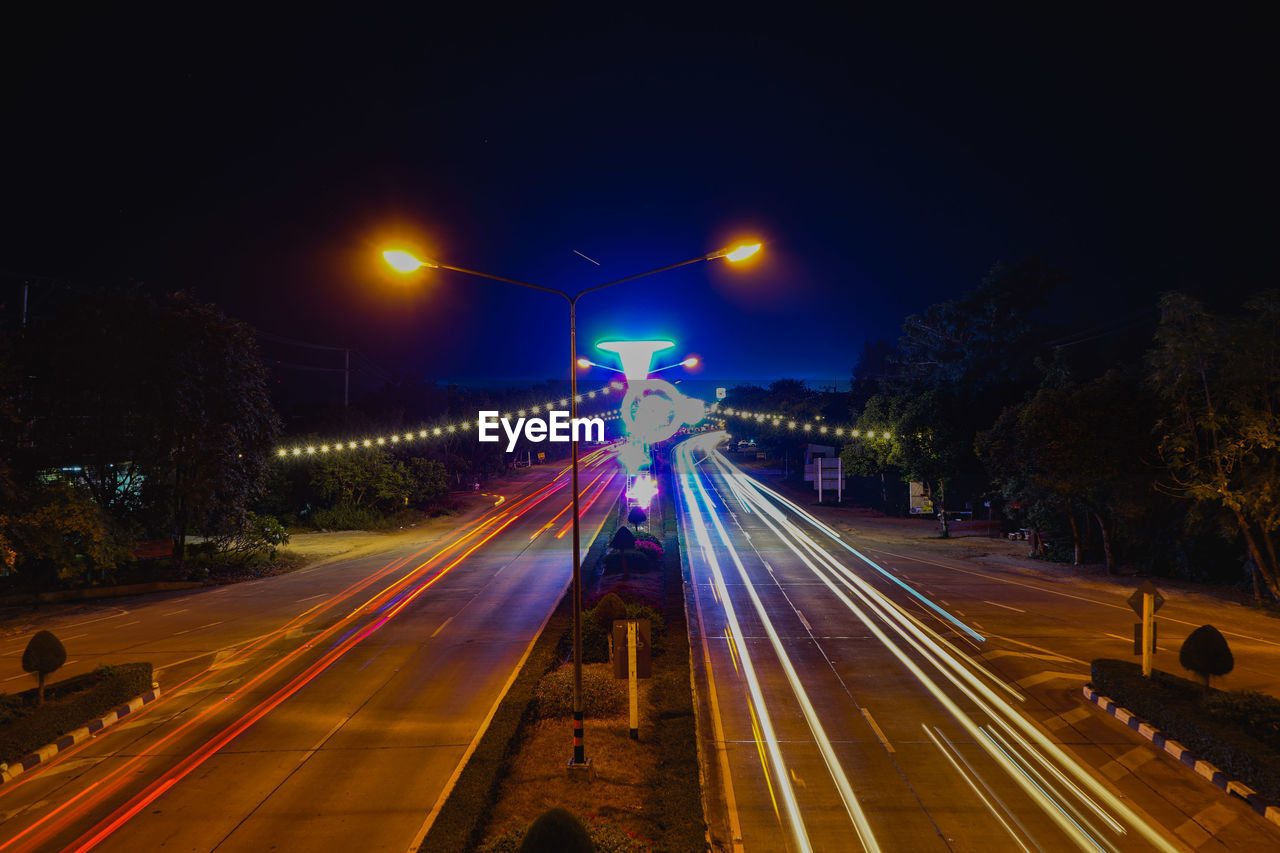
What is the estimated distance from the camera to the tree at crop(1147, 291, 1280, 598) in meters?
21.9

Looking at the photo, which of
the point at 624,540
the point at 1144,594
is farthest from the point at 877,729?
the point at 624,540

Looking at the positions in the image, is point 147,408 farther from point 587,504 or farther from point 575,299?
point 587,504

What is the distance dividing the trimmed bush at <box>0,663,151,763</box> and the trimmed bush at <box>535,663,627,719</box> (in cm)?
888

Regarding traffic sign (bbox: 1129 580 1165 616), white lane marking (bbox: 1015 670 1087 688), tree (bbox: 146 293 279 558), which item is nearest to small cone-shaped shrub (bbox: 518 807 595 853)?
white lane marking (bbox: 1015 670 1087 688)

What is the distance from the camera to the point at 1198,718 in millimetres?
11953

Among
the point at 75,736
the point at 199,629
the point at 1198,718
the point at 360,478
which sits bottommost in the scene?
the point at 199,629

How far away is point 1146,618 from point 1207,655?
1.46 metres

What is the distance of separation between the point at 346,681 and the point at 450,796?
24.1ft

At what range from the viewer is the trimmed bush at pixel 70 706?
40.5ft

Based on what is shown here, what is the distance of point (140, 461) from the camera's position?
28.2m

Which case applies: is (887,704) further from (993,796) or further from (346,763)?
(346,763)

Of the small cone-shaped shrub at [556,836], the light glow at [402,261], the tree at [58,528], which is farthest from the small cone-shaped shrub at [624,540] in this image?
the small cone-shaped shrub at [556,836]

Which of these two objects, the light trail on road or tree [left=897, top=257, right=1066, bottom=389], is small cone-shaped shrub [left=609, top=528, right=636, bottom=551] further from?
tree [left=897, top=257, right=1066, bottom=389]

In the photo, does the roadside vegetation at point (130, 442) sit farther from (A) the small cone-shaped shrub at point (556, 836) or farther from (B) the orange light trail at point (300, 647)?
(A) the small cone-shaped shrub at point (556, 836)
